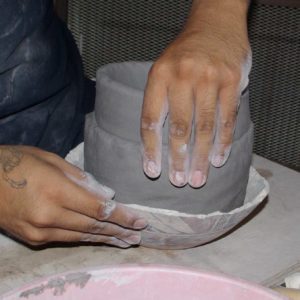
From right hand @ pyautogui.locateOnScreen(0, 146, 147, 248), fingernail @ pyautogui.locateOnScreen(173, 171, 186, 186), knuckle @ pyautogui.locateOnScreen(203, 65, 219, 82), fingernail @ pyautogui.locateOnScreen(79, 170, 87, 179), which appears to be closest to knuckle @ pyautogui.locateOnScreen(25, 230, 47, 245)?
right hand @ pyautogui.locateOnScreen(0, 146, 147, 248)

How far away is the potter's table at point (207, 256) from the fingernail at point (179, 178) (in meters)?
0.16

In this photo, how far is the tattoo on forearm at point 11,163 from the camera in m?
0.89

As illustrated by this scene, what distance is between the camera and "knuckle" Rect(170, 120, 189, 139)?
2.73 feet

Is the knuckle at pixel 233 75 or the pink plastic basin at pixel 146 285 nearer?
the pink plastic basin at pixel 146 285

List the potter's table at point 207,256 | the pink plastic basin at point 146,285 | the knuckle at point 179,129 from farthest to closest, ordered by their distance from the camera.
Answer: the potter's table at point 207,256
the knuckle at point 179,129
the pink plastic basin at point 146,285

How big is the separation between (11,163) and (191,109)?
0.27m

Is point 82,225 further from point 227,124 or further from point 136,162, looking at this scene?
point 227,124

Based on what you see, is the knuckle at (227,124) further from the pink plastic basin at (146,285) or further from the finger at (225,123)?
the pink plastic basin at (146,285)

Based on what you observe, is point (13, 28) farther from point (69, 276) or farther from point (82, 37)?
point (82, 37)

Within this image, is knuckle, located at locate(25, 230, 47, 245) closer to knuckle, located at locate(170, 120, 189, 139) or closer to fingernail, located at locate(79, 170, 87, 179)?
fingernail, located at locate(79, 170, 87, 179)

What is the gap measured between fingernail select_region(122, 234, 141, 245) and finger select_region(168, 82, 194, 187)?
13cm

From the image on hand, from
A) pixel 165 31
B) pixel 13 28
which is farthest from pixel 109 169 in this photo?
pixel 165 31

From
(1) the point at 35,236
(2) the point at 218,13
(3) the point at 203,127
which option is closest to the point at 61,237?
(1) the point at 35,236

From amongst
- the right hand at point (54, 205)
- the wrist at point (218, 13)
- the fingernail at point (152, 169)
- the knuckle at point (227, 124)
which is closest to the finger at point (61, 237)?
the right hand at point (54, 205)
